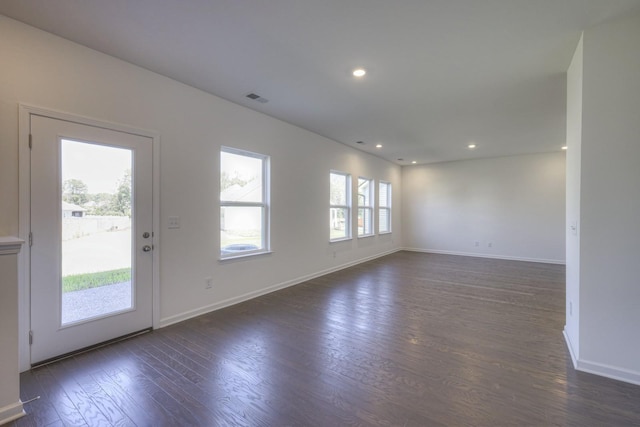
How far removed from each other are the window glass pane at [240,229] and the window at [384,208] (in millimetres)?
4220

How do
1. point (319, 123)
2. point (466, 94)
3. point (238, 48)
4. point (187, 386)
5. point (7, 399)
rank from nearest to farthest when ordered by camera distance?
1. point (7, 399)
2. point (187, 386)
3. point (238, 48)
4. point (466, 94)
5. point (319, 123)

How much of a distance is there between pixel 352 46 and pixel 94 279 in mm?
3111

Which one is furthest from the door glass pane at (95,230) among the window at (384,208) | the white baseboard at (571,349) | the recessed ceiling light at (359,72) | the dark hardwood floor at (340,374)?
the window at (384,208)

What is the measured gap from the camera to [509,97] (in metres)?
3.58

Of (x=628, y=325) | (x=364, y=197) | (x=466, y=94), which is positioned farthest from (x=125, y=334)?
(x=364, y=197)

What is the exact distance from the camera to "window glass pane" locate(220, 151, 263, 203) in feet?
12.6

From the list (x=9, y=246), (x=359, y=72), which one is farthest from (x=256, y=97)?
(x=9, y=246)

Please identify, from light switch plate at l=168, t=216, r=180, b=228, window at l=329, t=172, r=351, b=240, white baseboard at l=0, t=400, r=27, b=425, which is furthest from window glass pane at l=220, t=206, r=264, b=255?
white baseboard at l=0, t=400, r=27, b=425

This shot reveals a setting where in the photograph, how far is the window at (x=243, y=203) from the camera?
3.83 metres

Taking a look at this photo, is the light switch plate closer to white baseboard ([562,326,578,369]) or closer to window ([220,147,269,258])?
window ([220,147,269,258])

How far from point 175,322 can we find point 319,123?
3452mm

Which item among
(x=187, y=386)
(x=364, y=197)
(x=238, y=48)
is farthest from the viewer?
(x=364, y=197)

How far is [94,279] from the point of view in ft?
8.64

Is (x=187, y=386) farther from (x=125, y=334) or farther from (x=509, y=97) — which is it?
(x=509, y=97)
